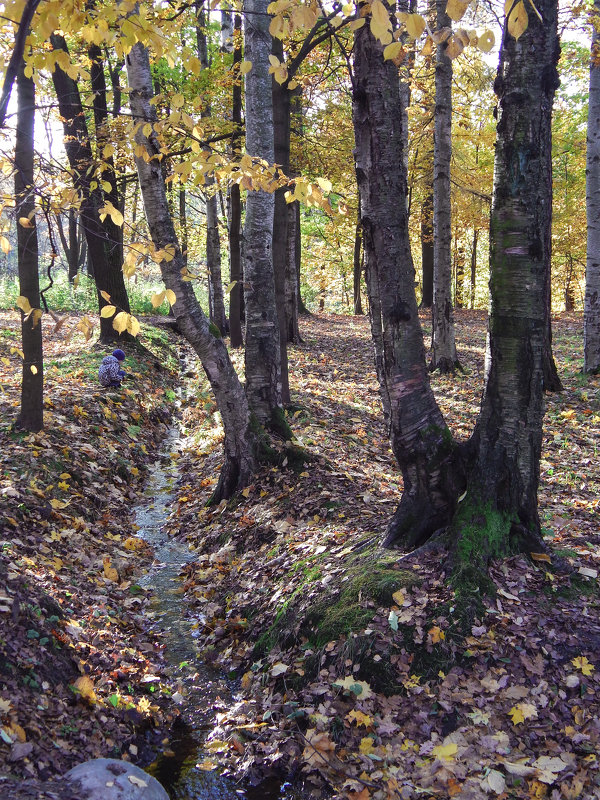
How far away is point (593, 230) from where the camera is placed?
10.7 meters

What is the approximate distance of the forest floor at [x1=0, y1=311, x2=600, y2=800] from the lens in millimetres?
3400

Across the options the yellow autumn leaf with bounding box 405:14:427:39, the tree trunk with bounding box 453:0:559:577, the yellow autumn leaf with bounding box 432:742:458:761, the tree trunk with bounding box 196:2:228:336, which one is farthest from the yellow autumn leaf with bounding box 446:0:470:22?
the tree trunk with bounding box 196:2:228:336

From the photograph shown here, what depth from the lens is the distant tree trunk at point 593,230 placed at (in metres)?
10.5

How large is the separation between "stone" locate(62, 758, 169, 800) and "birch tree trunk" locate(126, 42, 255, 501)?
4.08 meters

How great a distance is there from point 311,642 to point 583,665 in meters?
1.86

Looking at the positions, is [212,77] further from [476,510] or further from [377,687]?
[377,687]

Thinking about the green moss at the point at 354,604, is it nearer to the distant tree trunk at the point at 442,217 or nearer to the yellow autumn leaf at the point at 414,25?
the yellow autumn leaf at the point at 414,25

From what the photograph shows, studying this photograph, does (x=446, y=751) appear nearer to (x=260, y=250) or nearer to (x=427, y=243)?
(x=260, y=250)

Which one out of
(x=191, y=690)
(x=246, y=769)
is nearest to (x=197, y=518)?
(x=191, y=690)

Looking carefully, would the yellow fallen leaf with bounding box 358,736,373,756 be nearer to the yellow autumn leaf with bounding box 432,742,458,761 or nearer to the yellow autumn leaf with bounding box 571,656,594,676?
the yellow autumn leaf with bounding box 432,742,458,761

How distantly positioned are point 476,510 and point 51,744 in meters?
3.17

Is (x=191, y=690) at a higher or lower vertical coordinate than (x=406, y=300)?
lower

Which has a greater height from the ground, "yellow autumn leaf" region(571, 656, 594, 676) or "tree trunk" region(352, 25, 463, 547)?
"tree trunk" region(352, 25, 463, 547)

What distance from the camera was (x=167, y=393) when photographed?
1299 centimetres
